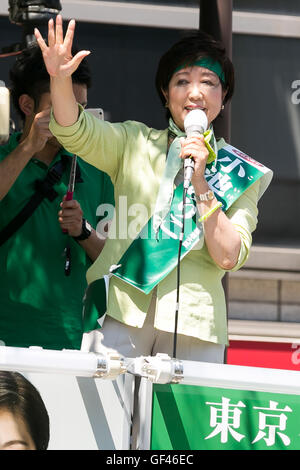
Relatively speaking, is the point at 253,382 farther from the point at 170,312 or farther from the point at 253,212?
the point at 253,212

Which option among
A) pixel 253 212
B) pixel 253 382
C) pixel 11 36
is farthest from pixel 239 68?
pixel 253 382

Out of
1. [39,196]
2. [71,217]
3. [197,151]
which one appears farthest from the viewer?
[39,196]

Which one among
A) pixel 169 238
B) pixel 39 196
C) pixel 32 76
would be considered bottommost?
pixel 169 238

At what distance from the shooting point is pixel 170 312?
3137mm

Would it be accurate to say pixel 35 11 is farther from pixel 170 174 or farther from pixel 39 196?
pixel 170 174

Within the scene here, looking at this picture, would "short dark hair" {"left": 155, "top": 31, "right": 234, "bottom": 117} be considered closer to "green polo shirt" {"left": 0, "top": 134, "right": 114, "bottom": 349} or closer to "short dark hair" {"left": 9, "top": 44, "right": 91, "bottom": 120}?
"short dark hair" {"left": 9, "top": 44, "right": 91, "bottom": 120}

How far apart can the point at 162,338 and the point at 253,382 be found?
61 cm

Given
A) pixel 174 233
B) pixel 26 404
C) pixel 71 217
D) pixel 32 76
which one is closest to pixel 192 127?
pixel 174 233

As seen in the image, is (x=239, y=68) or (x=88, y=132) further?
(x=239, y=68)

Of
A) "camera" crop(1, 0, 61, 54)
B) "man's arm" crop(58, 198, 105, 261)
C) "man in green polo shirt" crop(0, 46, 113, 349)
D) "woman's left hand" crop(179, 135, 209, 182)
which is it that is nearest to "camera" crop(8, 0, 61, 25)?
"camera" crop(1, 0, 61, 54)

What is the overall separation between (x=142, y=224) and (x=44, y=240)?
86 centimetres

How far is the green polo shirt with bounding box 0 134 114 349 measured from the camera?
12.7 feet

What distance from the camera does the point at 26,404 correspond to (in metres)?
2.54

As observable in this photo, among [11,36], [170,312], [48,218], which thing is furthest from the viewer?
[11,36]
